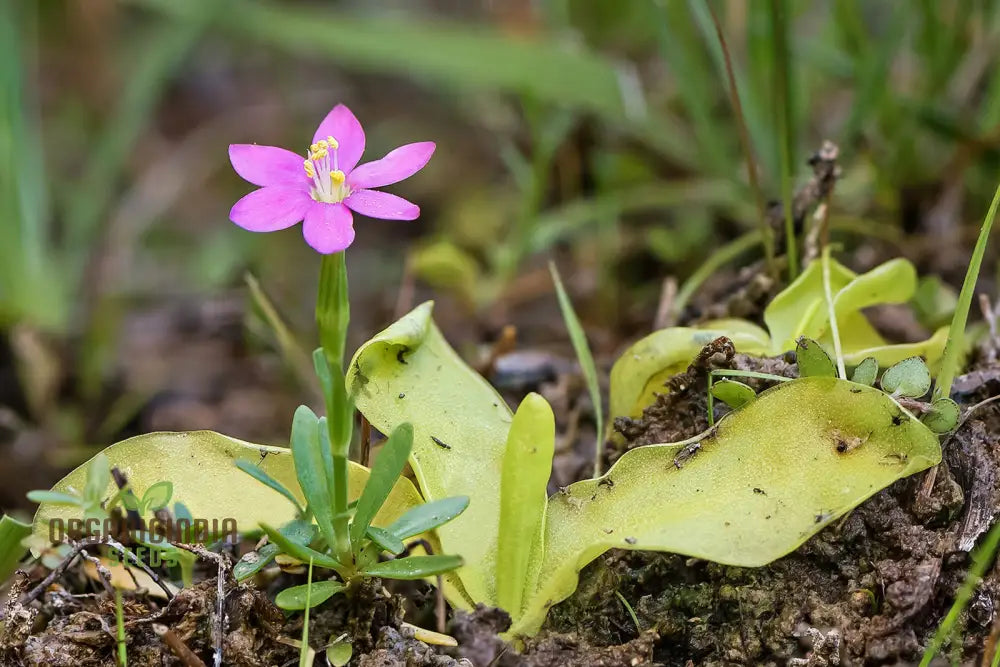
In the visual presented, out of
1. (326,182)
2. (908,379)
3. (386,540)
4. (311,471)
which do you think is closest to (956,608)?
(908,379)

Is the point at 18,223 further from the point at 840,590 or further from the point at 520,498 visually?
the point at 840,590

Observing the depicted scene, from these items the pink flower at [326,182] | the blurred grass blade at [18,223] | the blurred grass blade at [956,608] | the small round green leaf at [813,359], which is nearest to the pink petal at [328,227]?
the pink flower at [326,182]

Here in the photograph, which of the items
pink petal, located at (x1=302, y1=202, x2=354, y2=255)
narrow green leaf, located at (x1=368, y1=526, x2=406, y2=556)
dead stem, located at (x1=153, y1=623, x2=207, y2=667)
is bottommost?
dead stem, located at (x1=153, y1=623, x2=207, y2=667)

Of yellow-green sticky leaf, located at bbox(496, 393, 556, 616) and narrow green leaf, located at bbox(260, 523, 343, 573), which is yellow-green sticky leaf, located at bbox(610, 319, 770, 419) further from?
narrow green leaf, located at bbox(260, 523, 343, 573)

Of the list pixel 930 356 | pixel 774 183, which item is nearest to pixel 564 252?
pixel 774 183

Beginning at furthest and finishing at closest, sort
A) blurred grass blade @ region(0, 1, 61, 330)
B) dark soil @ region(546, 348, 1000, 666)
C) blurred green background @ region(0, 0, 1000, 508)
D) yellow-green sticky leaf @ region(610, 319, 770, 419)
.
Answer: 1. blurred grass blade @ region(0, 1, 61, 330)
2. blurred green background @ region(0, 0, 1000, 508)
3. yellow-green sticky leaf @ region(610, 319, 770, 419)
4. dark soil @ region(546, 348, 1000, 666)

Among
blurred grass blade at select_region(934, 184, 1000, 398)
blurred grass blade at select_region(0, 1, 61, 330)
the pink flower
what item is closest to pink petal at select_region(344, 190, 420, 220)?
the pink flower

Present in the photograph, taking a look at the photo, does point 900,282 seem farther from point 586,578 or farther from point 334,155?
point 334,155
